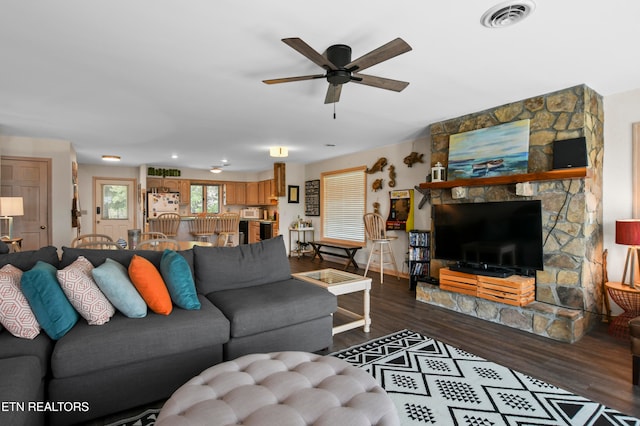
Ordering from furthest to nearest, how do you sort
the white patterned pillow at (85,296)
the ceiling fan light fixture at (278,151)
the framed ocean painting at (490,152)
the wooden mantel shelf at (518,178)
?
the ceiling fan light fixture at (278,151) → the framed ocean painting at (490,152) → the wooden mantel shelf at (518,178) → the white patterned pillow at (85,296)

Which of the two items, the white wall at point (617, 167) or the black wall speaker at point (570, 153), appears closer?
the black wall speaker at point (570, 153)

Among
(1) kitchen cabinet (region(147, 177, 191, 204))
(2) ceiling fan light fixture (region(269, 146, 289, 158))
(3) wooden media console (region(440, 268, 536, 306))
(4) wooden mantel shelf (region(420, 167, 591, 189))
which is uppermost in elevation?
(2) ceiling fan light fixture (region(269, 146, 289, 158))

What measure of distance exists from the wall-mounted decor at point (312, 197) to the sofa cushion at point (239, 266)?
485cm

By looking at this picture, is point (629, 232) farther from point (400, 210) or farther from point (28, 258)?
point (28, 258)

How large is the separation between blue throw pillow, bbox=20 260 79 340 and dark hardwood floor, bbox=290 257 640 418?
6.08 feet

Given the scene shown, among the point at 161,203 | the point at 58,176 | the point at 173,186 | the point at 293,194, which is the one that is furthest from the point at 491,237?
the point at 173,186

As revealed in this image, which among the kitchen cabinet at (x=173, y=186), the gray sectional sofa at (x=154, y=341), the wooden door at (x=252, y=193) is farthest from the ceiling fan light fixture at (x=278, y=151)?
the kitchen cabinet at (x=173, y=186)

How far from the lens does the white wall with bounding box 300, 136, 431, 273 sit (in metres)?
5.34

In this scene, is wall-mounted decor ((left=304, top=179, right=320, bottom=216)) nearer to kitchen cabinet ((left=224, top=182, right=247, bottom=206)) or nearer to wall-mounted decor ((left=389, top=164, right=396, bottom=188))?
wall-mounted decor ((left=389, top=164, right=396, bottom=188))

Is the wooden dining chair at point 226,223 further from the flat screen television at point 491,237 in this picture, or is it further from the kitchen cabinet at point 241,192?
the flat screen television at point 491,237

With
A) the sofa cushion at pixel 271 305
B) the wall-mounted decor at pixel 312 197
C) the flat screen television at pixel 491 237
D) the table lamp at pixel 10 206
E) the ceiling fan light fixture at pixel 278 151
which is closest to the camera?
the sofa cushion at pixel 271 305

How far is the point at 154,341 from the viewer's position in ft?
6.30

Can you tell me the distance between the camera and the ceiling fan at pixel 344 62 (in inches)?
80.5

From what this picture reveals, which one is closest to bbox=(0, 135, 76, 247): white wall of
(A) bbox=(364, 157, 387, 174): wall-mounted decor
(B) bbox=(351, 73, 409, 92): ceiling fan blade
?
(A) bbox=(364, 157, 387, 174): wall-mounted decor
